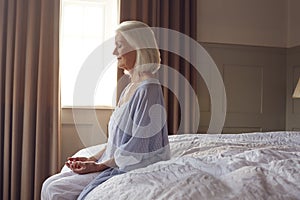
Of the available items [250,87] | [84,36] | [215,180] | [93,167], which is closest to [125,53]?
[93,167]

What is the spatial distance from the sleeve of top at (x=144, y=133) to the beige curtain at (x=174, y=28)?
2.14 metres

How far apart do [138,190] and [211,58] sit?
304cm

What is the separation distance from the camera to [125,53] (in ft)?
5.36

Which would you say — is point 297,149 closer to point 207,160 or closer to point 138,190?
point 207,160

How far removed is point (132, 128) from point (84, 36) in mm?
2342

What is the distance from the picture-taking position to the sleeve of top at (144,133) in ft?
4.83

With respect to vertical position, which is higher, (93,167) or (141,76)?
(141,76)

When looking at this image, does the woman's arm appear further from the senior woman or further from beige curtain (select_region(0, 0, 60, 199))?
beige curtain (select_region(0, 0, 60, 199))

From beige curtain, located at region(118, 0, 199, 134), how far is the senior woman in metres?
2.02

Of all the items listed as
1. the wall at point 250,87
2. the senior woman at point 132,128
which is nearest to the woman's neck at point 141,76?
the senior woman at point 132,128

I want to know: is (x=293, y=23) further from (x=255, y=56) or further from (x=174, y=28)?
(x=174, y=28)

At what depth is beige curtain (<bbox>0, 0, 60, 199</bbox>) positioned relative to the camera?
3.26m

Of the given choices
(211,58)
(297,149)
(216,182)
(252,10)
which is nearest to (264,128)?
(211,58)

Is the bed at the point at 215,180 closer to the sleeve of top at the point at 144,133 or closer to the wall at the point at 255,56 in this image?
the sleeve of top at the point at 144,133
